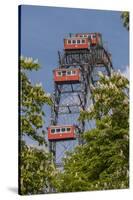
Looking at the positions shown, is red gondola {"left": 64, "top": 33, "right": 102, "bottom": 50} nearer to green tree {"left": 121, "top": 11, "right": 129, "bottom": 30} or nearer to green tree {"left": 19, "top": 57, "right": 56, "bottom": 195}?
green tree {"left": 121, "top": 11, "right": 129, "bottom": 30}

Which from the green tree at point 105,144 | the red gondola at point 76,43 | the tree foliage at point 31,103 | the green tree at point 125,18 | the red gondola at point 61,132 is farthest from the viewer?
the green tree at point 125,18

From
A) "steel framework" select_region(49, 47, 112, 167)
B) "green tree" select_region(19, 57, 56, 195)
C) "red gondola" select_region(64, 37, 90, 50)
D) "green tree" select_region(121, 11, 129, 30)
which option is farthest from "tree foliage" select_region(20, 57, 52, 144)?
"green tree" select_region(121, 11, 129, 30)

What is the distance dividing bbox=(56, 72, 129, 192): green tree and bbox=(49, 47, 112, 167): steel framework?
7 cm

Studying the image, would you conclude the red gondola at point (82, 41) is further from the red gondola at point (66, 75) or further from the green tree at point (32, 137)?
the green tree at point (32, 137)

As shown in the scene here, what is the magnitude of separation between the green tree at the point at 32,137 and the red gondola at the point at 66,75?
21 cm

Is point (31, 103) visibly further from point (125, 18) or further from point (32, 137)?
point (125, 18)

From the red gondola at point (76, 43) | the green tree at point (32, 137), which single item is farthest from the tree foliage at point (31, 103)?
the red gondola at point (76, 43)

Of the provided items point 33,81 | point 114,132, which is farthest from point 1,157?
point 114,132

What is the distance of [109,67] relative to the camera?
8.91 metres

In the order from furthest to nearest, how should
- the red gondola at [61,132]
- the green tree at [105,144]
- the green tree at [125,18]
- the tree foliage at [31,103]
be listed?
the green tree at [125,18], the green tree at [105,144], the red gondola at [61,132], the tree foliage at [31,103]

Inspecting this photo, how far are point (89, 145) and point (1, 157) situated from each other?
103 centimetres

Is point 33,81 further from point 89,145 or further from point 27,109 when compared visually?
point 89,145

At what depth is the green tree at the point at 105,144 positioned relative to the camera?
347 inches

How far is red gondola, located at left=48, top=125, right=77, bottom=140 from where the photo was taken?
8.52m
